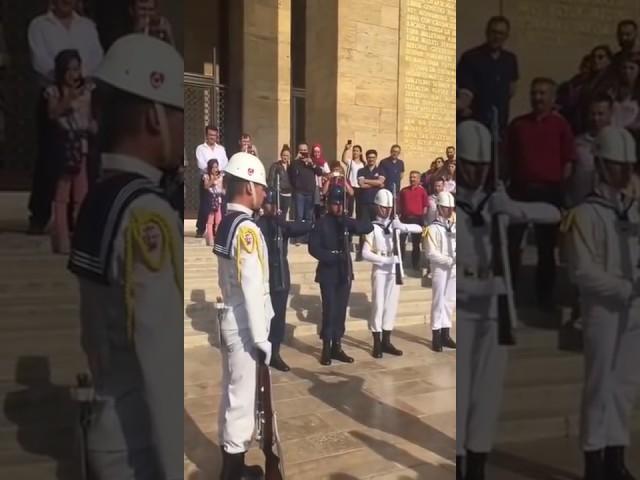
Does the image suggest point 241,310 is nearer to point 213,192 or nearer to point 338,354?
point 338,354

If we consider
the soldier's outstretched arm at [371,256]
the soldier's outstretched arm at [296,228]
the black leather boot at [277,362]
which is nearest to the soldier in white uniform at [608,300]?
the soldier's outstretched arm at [296,228]

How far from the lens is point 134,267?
2014 millimetres

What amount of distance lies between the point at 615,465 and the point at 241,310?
1.79 meters

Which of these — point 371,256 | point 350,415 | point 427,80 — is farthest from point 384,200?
point 427,80

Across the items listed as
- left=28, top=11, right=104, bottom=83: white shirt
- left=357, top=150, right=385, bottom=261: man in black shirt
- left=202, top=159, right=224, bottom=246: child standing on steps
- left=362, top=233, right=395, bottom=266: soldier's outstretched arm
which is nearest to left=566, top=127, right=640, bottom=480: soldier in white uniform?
left=28, top=11, right=104, bottom=83: white shirt

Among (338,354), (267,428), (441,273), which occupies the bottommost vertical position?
(338,354)

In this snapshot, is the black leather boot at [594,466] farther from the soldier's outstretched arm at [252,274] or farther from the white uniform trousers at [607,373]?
the soldier's outstretched arm at [252,274]

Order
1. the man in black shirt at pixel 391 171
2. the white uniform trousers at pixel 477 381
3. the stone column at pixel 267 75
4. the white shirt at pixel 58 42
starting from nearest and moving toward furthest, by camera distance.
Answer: the white shirt at pixel 58 42
the white uniform trousers at pixel 477 381
the man in black shirt at pixel 391 171
the stone column at pixel 267 75

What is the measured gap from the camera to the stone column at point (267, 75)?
1019 centimetres

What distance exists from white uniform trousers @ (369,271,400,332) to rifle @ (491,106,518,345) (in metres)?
3.69

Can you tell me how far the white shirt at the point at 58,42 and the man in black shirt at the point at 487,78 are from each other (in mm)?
1189

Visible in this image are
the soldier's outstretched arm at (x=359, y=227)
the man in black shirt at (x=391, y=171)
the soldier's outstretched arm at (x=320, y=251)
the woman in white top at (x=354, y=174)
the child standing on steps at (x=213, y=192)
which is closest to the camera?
the soldier's outstretched arm at (x=320, y=251)

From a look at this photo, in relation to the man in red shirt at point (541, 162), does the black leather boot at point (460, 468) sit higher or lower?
lower

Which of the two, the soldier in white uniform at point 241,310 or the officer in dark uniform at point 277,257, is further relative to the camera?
the officer in dark uniform at point 277,257
